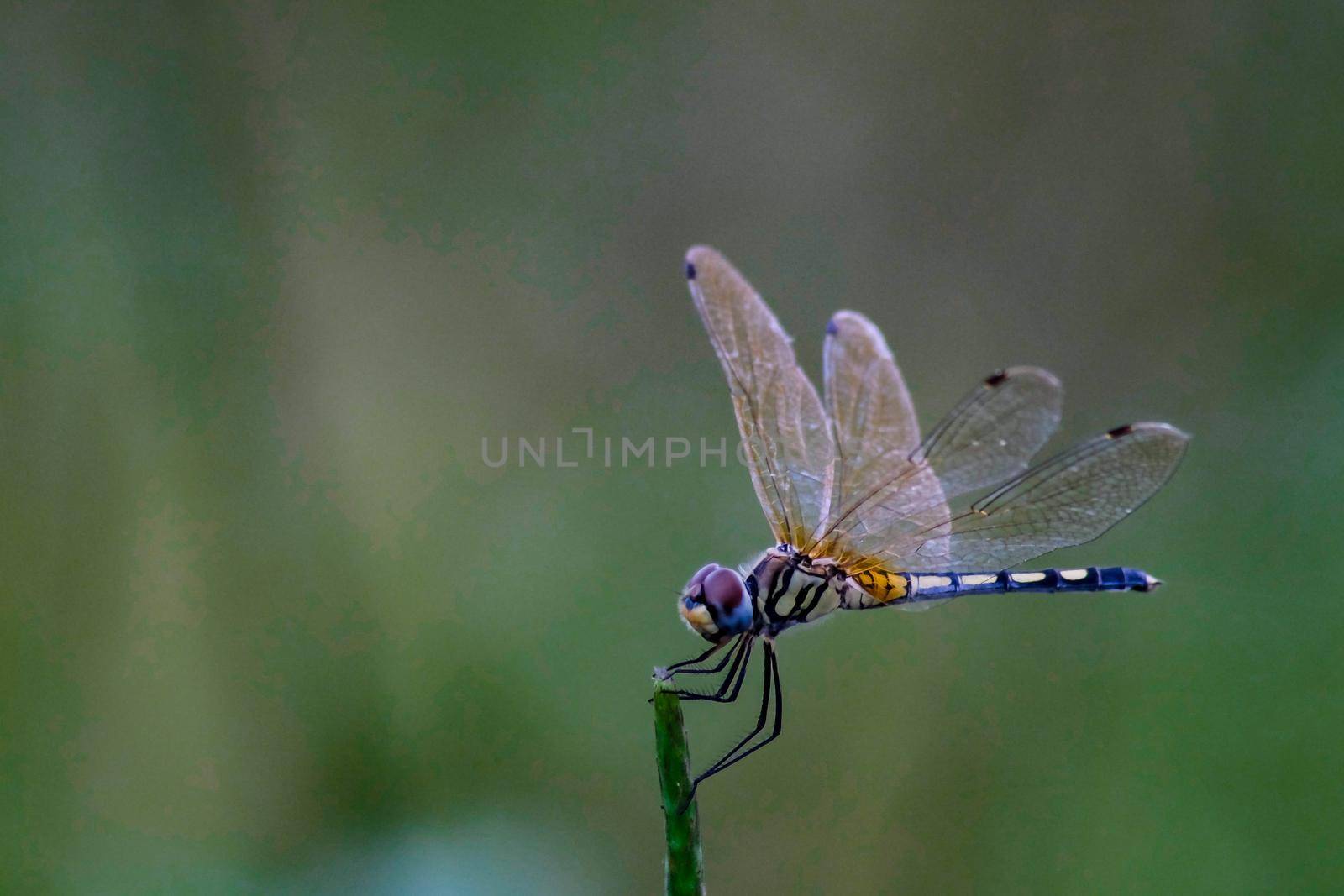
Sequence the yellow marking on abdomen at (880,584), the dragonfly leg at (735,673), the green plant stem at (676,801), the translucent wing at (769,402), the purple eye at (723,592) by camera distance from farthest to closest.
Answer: the yellow marking on abdomen at (880,584) < the dragonfly leg at (735,673) < the translucent wing at (769,402) < the purple eye at (723,592) < the green plant stem at (676,801)

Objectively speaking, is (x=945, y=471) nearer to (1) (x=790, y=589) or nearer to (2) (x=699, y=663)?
(1) (x=790, y=589)

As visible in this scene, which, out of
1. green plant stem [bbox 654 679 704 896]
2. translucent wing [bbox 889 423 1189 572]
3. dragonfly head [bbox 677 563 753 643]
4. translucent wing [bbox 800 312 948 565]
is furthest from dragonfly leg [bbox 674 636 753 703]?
green plant stem [bbox 654 679 704 896]

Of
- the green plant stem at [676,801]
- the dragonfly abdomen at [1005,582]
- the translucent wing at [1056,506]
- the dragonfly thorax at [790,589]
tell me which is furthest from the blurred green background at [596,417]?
the green plant stem at [676,801]

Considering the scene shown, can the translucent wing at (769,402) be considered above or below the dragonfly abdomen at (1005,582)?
above

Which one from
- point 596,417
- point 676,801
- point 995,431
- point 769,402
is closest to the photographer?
point 676,801

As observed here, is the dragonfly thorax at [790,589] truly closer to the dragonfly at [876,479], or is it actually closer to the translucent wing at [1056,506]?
the dragonfly at [876,479]

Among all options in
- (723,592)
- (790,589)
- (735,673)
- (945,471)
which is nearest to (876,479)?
(945,471)

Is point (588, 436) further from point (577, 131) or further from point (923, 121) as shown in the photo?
point (923, 121)
